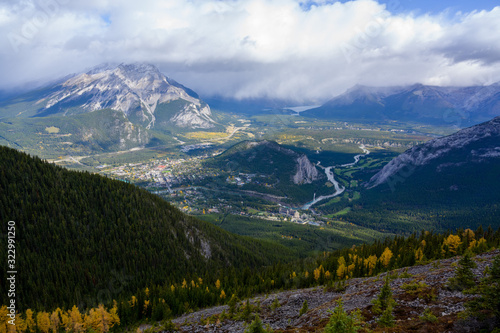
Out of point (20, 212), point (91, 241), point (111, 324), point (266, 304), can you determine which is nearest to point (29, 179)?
point (20, 212)

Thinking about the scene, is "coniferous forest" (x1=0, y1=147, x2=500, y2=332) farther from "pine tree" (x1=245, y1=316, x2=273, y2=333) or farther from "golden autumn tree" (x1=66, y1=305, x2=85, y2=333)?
"pine tree" (x1=245, y1=316, x2=273, y2=333)

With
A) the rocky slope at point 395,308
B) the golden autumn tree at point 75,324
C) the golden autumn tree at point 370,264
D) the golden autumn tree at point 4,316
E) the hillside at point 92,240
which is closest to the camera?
the rocky slope at point 395,308

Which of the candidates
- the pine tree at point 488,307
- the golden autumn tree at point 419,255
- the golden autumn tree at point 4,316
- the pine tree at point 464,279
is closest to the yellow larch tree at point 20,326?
the golden autumn tree at point 4,316

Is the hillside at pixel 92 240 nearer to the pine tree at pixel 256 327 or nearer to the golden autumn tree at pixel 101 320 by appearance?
the golden autumn tree at pixel 101 320

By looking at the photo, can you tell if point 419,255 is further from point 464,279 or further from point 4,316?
point 4,316

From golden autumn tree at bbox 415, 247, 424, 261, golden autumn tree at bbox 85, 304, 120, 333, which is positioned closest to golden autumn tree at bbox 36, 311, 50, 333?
golden autumn tree at bbox 85, 304, 120, 333

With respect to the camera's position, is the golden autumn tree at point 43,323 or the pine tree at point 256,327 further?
the golden autumn tree at point 43,323

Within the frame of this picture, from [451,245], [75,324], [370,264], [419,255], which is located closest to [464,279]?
[370,264]

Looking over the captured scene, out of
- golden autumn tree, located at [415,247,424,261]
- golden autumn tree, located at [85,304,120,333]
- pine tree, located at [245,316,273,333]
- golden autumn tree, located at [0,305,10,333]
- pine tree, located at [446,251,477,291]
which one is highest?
pine tree, located at [446,251,477,291]
